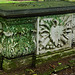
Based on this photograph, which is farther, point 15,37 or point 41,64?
point 41,64

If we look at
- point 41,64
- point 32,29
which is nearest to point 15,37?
point 32,29

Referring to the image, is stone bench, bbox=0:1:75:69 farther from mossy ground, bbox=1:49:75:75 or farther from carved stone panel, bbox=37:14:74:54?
mossy ground, bbox=1:49:75:75

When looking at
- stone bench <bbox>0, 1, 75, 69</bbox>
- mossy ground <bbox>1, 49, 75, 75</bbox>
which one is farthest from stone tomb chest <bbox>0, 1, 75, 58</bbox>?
mossy ground <bbox>1, 49, 75, 75</bbox>

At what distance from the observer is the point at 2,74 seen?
2.67m

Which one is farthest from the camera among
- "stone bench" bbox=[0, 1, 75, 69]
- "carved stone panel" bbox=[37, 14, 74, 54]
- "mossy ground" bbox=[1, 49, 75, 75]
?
"carved stone panel" bbox=[37, 14, 74, 54]

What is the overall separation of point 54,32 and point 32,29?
44 centimetres

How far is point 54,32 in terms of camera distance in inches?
119

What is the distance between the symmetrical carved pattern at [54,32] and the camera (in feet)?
9.48

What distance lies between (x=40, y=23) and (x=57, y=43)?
55 cm

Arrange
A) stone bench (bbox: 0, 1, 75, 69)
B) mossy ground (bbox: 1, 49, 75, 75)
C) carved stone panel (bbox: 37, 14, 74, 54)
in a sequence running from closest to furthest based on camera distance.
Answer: stone bench (bbox: 0, 1, 75, 69), mossy ground (bbox: 1, 49, 75, 75), carved stone panel (bbox: 37, 14, 74, 54)

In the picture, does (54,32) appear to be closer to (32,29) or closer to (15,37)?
(32,29)

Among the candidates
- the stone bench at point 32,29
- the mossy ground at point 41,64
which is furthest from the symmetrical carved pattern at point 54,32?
the mossy ground at point 41,64

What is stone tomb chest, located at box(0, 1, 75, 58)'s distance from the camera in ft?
8.55

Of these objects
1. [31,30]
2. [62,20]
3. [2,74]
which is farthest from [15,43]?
[62,20]
